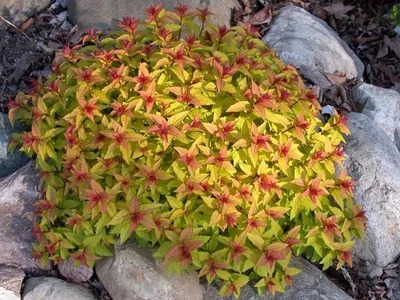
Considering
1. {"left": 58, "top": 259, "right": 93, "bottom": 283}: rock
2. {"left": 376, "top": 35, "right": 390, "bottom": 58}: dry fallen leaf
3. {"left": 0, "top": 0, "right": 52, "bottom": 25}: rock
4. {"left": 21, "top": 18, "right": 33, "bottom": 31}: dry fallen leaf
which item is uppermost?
{"left": 0, "top": 0, "right": 52, "bottom": 25}: rock

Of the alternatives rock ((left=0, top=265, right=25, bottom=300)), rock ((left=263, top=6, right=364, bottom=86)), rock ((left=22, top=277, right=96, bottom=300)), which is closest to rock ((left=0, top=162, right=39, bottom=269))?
rock ((left=0, top=265, right=25, bottom=300))

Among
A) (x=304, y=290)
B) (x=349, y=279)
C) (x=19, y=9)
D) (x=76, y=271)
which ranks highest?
(x=19, y=9)

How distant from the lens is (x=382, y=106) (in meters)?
4.32

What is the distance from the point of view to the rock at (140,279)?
9.98 feet

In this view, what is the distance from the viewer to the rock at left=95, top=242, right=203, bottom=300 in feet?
9.98

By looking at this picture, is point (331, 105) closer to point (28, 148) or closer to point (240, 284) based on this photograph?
point (240, 284)

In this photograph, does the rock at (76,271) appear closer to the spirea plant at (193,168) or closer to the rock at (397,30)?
the spirea plant at (193,168)

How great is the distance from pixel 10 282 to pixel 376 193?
2.37 meters

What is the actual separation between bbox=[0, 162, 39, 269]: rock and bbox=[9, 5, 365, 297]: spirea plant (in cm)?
16

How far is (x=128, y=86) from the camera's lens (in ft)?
10.5

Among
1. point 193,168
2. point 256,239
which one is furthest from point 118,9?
point 256,239

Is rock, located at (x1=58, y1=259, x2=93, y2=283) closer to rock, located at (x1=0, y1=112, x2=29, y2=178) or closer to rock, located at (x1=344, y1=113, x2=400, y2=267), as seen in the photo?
rock, located at (x1=0, y1=112, x2=29, y2=178)

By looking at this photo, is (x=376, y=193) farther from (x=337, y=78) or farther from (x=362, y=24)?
(x=362, y=24)

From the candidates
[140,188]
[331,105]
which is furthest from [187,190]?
[331,105]
